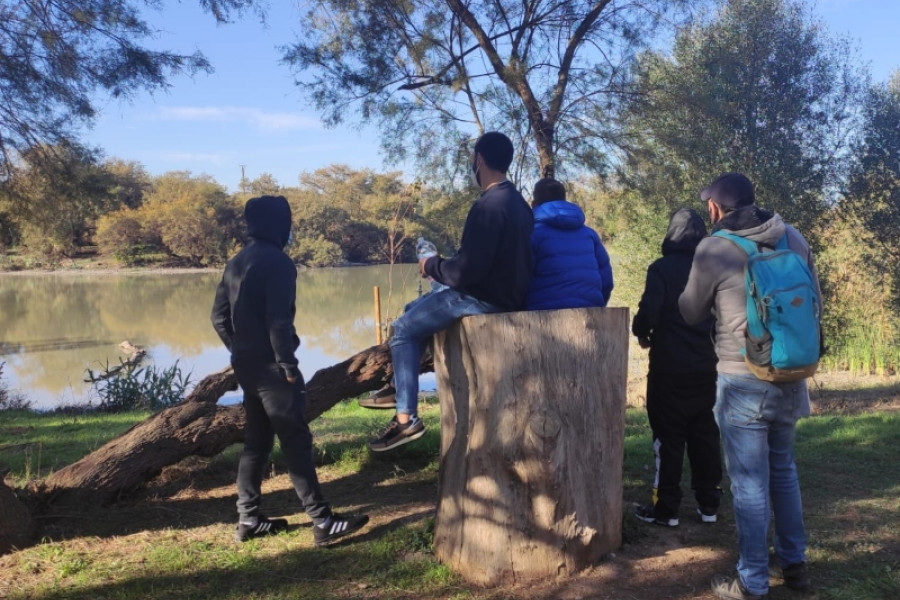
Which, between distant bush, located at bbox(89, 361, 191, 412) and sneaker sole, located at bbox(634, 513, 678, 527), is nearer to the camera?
sneaker sole, located at bbox(634, 513, 678, 527)

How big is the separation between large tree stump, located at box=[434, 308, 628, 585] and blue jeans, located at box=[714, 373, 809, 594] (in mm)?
575

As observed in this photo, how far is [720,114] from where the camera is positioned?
858 centimetres

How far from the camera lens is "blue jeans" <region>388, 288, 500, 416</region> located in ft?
11.0

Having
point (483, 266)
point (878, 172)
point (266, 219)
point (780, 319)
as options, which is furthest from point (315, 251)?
point (780, 319)

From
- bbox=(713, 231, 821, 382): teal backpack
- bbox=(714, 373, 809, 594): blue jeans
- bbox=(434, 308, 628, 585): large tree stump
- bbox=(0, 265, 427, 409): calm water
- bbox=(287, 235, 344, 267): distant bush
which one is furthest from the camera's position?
bbox=(287, 235, 344, 267): distant bush

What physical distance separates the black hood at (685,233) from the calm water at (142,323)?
244 inches

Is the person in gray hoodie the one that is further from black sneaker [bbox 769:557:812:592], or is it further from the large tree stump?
the large tree stump

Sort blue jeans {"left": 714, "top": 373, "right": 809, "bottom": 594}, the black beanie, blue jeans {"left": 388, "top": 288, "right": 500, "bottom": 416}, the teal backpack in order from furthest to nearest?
1. blue jeans {"left": 388, "top": 288, "right": 500, "bottom": 416}
2. the black beanie
3. blue jeans {"left": 714, "top": 373, "right": 809, "bottom": 594}
4. the teal backpack

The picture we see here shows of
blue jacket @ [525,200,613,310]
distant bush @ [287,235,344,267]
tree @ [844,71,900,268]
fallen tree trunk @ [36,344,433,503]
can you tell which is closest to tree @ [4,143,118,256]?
fallen tree trunk @ [36,344,433,503]

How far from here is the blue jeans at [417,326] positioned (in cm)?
335

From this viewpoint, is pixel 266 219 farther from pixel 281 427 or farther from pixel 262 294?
pixel 281 427

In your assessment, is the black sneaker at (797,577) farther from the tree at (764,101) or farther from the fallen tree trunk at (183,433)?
the tree at (764,101)

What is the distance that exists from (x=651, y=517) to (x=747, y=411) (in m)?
1.26

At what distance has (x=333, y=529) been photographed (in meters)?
3.63
